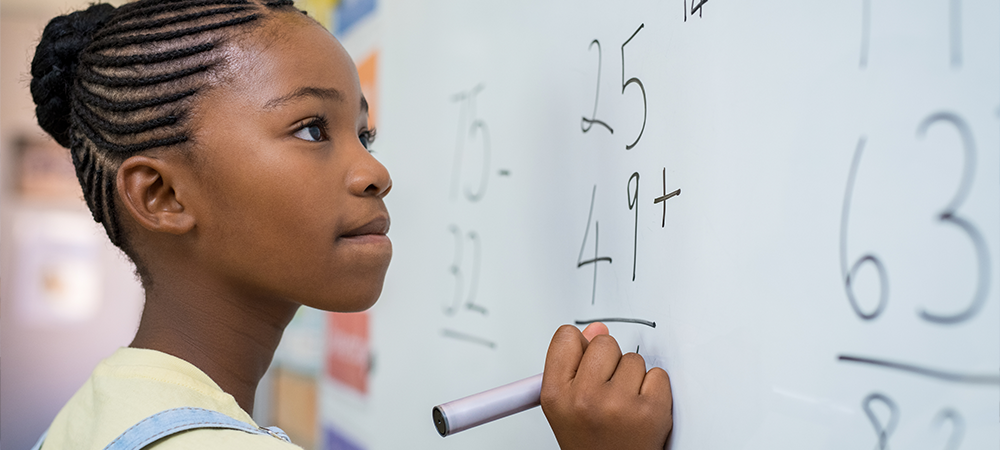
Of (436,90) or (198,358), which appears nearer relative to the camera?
(198,358)

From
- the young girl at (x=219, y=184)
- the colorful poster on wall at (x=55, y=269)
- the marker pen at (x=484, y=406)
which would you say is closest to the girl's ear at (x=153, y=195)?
the young girl at (x=219, y=184)

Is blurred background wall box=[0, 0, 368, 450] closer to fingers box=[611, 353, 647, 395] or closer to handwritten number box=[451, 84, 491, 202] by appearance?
handwritten number box=[451, 84, 491, 202]

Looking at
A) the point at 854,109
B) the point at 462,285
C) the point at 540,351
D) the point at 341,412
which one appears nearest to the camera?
the point at 854,109

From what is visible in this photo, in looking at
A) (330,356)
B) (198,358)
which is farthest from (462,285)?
(330,356)

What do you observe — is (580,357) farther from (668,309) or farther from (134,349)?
(134,349)

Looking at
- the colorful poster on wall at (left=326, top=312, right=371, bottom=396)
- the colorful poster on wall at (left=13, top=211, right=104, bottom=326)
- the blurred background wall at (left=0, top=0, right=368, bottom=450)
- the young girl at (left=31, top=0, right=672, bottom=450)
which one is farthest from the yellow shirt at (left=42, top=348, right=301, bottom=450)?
the colorful poster on wall at (left=13, top=211, right=104, bottom=326)

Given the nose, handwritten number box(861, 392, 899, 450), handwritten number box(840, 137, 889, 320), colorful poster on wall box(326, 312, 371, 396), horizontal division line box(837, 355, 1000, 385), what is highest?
the nose

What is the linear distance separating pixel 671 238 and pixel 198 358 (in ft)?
1.08

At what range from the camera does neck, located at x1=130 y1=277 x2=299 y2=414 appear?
0.48m

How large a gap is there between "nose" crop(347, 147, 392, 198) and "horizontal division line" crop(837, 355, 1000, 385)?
301 millimetres

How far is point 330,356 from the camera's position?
1.05m

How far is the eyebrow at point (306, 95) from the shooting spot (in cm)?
45

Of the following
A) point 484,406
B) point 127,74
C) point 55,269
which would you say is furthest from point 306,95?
point 55,269

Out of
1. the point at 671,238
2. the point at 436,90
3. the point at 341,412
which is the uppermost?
the point at 436,90
